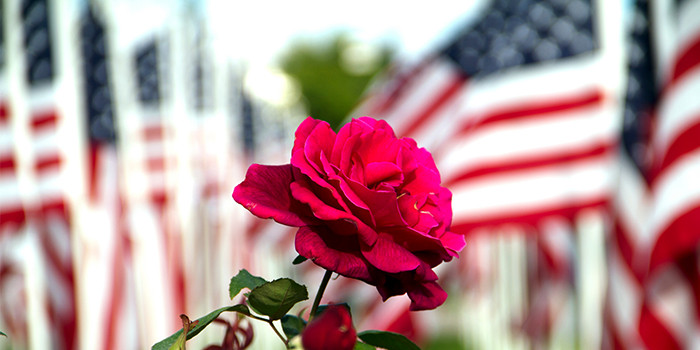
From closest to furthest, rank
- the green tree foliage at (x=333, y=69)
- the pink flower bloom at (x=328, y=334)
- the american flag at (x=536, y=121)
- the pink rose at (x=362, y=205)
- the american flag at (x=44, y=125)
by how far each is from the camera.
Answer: the pink flower bloom at (x=328, y=334) < the pink rose at (x=362, y=205) < the american flag at (x=44, y=125) < the american flag at (x=536, y=121) < the green tree foliage at (x=333, y=69)

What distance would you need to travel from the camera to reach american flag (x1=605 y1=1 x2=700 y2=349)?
2533 mm

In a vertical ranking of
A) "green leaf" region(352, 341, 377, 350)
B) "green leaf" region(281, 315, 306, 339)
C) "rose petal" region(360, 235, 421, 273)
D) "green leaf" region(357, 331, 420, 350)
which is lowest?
"green leaf" region(357, 331, 420, 350)

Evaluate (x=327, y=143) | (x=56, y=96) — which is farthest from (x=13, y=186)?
(x=327, y=143)

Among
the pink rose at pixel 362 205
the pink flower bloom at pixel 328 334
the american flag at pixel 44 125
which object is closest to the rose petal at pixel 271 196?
the pink rose at pixel 362 205

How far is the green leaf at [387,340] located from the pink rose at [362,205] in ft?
0.12

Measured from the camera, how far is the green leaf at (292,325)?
53cm

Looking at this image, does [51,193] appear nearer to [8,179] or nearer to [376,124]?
[8,179]

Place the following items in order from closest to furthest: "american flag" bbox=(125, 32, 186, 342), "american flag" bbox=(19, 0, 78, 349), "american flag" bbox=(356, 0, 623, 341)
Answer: "american flag" bbox=(19, 0, 78, 349)
"american flag" bbox=(356, 0, 623, 341)
"american flag" bbox=(125, 32, 186, 342)

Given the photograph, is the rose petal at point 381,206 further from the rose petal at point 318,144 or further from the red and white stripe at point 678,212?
the red and white stripe at point 678,212

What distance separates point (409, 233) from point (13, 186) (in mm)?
3337

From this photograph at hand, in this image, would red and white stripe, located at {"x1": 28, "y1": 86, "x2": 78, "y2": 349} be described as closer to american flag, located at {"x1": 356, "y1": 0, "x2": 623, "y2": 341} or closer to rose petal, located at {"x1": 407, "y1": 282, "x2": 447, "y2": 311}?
american flag, located at {"x1": 356, "y1": 0, "x2": 623, "y2": 341}

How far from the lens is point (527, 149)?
4254mm

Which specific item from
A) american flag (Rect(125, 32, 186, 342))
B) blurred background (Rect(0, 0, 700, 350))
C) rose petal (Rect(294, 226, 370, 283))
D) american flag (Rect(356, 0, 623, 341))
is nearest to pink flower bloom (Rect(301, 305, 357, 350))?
rose petal (Rect(294, 226, 370, 283))

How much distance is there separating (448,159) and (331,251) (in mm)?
4205
